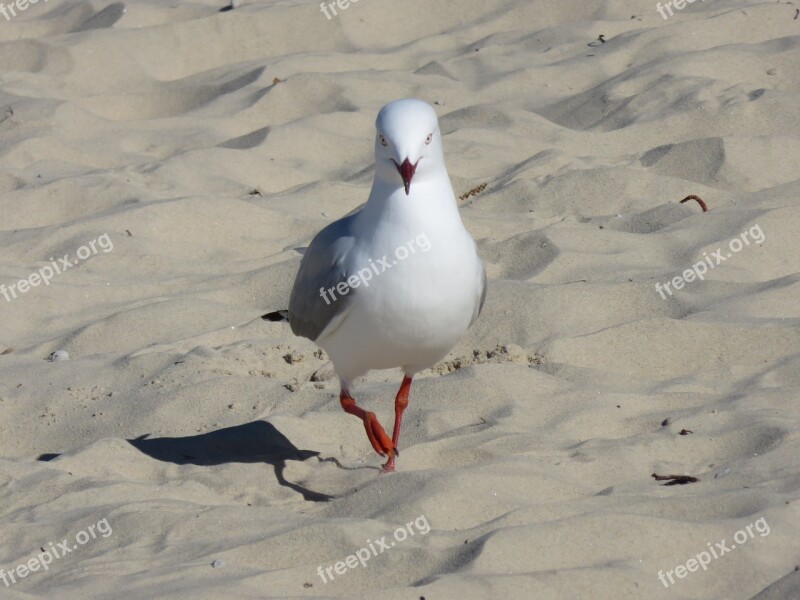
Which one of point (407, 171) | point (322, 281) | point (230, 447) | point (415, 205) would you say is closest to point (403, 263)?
point (415, 205)

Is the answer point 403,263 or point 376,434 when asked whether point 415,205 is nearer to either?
point 403,263

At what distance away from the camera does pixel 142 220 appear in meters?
6.30

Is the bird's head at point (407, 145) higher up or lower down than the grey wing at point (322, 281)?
higher up

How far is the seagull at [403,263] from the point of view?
3.86 meters

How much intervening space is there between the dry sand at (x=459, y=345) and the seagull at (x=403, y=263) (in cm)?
46

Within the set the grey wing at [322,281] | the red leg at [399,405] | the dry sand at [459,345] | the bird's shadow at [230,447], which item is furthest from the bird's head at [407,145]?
the bird's shadow at [230,447]

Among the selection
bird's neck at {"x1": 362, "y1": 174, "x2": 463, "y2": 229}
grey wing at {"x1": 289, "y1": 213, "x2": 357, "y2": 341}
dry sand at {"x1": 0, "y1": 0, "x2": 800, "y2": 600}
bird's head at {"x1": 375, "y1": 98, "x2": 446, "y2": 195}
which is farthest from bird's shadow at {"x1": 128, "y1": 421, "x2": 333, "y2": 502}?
bird's head at {"x1": 375, "y1": 98, "x2": 446, "y2": 195}

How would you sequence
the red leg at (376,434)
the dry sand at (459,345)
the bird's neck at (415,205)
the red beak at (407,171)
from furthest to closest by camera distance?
the red leg at (376,434) → the bird's neck at (415,205) → the red beak at (407,171) → the dry sand at (459,345)

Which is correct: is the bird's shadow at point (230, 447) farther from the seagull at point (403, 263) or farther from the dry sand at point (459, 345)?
the seagull at point (403, 263)

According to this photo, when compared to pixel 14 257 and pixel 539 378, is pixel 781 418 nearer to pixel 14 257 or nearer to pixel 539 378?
pixel 539 378

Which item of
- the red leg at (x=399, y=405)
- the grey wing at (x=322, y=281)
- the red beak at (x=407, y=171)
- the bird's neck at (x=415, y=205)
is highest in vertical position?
the red beak at (x=407, y=171)

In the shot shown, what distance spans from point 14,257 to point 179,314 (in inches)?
46.3

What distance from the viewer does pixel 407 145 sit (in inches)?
149

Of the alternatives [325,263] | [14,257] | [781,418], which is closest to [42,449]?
[325,263]
